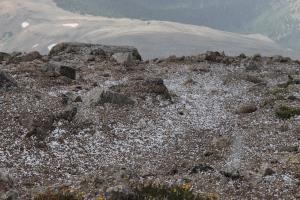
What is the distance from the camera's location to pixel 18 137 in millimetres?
25391

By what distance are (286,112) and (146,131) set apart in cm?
976

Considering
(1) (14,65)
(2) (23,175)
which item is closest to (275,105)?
(2) (23,175)

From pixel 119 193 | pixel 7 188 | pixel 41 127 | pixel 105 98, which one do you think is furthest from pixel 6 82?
pixel 119 193

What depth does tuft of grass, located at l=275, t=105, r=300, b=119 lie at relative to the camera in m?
32.4

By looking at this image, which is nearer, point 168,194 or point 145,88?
point 168,194

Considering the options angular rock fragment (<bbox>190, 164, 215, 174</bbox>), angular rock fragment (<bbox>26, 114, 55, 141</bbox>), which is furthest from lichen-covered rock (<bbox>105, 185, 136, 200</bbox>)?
angular rock fragment (<bbox>26, 114, 55, 141</bbox>)

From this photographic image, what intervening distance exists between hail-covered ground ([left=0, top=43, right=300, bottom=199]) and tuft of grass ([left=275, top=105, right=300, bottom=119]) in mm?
150

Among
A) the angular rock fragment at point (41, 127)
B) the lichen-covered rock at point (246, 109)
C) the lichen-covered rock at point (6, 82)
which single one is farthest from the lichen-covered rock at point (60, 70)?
the lichen-covered rock at point (246, 109)

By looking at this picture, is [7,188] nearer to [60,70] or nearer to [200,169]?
[200,169]

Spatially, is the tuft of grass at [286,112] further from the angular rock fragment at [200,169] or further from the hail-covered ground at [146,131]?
the angular rock fragment at [200,169]

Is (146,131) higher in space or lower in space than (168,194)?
higher

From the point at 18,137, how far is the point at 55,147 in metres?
1.98

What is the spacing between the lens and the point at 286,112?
3253 cm

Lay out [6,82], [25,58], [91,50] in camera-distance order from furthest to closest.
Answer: [91,50]
[25,58]
[6,82]
